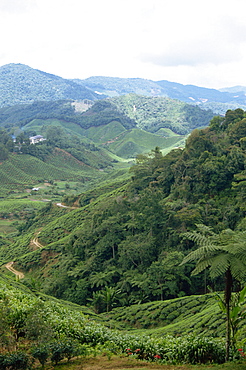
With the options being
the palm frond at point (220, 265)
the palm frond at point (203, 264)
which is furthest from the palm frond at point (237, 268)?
the palm frond at point (203, 264)

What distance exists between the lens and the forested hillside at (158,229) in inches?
899

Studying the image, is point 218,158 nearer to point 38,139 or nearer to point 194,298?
point 194,298

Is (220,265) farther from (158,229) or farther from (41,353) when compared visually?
(158,229)

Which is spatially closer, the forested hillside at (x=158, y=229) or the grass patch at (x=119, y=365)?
the grass patch at (x=119, y=365)

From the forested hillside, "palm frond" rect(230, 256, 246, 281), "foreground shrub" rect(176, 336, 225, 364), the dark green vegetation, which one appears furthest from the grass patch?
the forested hillside

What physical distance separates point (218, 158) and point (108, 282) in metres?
13.4

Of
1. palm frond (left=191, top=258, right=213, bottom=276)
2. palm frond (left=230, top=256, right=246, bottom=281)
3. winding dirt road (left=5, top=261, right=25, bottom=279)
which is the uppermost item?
palm frond (left=230, top=256, right=246, bottom=281)

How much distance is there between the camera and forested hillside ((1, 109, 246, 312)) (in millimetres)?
22844

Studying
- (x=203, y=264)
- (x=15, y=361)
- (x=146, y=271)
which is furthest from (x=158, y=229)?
(x=15, y=361)

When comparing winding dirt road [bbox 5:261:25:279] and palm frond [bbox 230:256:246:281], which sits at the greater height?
palm frond [bbox 230:256:246:281]

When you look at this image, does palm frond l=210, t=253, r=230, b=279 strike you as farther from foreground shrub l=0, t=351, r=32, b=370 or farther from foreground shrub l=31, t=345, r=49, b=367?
foreground shrub l=0, t=351, r=32, b=370

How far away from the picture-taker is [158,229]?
26609 mm

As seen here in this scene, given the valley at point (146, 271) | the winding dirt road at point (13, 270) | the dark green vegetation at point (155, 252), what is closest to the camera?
the valley at point (146, 271)

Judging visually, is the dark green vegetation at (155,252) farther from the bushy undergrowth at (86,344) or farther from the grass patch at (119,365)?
the grass patch at (119,365)
